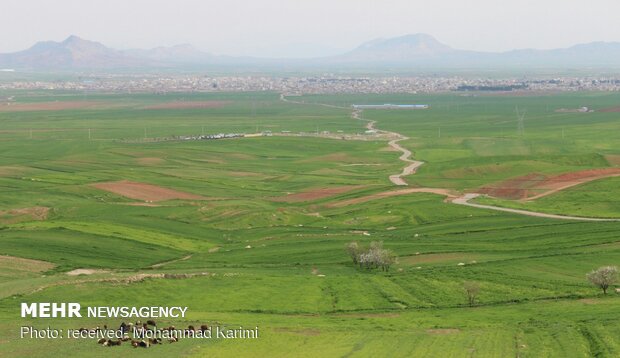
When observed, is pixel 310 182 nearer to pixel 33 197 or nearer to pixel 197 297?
pixel 33 197

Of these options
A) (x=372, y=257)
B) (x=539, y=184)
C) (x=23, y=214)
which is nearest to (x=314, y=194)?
(x=539, y=184)

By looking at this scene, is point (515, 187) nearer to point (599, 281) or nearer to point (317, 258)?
point (317, 258)

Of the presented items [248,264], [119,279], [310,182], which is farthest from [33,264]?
[310,182]

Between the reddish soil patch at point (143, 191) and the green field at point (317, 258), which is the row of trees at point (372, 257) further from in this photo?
the reddish soil patch at point (143, 191)

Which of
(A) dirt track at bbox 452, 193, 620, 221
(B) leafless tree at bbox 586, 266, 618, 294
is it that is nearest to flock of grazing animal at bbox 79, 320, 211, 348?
(B) leafless tree at bbox 586, 266, 618, 294

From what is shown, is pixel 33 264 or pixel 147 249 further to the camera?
pixel 147 249
